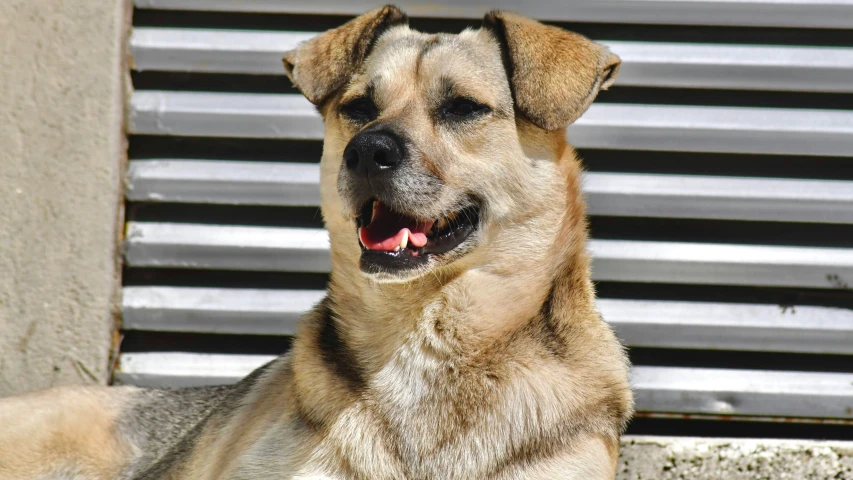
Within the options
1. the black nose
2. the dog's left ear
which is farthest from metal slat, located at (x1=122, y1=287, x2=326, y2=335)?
the dog's left ear

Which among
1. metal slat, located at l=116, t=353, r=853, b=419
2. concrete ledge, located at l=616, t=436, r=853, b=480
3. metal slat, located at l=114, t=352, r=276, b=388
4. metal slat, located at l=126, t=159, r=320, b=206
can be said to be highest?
metal slat, located at l=126, t=159, r=320, b=206

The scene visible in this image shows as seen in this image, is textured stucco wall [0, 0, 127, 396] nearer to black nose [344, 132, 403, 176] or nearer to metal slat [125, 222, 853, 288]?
metal slat [125, 222, 853, 288]

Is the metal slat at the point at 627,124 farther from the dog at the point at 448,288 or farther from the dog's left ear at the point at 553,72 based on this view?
the dog's left ear at the point at 553,72

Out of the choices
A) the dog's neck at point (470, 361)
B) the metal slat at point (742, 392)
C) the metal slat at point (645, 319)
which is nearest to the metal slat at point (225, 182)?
the metal slat at point (645, 319)

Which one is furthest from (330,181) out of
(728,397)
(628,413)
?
(728,397)

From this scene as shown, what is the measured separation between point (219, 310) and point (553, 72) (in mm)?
2146

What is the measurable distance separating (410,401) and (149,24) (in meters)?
2.53

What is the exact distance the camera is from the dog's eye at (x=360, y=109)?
10.1 feet

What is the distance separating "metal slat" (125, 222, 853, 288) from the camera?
4.09m

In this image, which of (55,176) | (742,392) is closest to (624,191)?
(742,392)

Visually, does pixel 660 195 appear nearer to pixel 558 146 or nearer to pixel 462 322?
pixel 558 146

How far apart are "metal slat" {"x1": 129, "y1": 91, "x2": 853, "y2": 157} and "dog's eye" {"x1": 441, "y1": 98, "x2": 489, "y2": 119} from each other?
123 cm

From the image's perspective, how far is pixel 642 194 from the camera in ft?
13.5

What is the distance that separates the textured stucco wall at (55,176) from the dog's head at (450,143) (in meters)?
1.40
